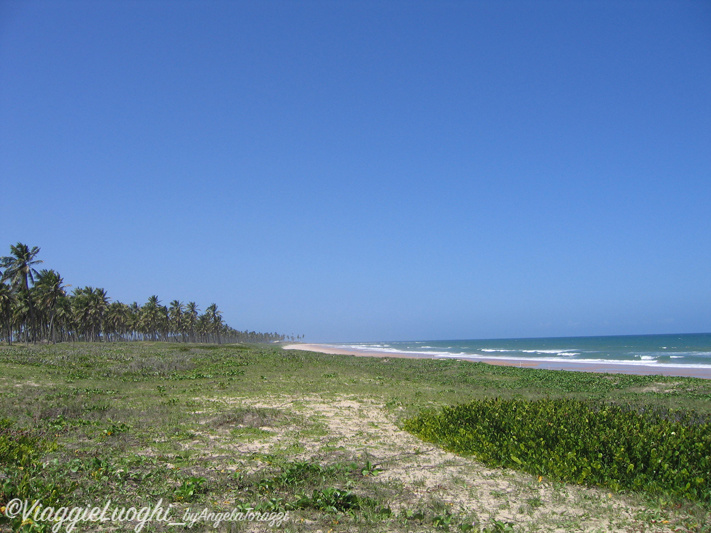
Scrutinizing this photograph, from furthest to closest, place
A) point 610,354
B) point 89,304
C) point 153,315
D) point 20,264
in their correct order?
point 153,315 < point 89,304 < point 610,354 < point 20,264

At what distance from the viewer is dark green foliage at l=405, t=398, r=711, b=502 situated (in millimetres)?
7852

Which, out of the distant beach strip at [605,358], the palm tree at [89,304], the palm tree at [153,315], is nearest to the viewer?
the distant beach strip at [605,358]

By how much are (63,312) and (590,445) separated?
9744 centimetres

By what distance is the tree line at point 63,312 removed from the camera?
56094 mm

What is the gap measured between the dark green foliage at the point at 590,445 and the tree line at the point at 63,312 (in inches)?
2415

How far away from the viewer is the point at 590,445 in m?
8.88

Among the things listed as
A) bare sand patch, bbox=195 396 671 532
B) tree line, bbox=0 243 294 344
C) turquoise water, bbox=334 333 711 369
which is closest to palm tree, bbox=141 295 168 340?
tree line, bbox=0 243 294 344

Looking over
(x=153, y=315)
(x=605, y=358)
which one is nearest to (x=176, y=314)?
(x=153, y=315)

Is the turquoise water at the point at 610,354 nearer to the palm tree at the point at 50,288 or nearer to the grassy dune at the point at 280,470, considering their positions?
the grassy dune at the point at 280,470

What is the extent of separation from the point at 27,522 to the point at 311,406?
1215 cm

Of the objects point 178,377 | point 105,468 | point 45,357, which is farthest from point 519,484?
point 45,357

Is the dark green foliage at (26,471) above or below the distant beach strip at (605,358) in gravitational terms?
above

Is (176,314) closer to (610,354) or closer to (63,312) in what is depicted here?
(63,312)

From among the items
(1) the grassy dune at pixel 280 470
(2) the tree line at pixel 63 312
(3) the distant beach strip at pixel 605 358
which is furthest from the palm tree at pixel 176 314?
(1) the grassy dune at pixel 280 470
